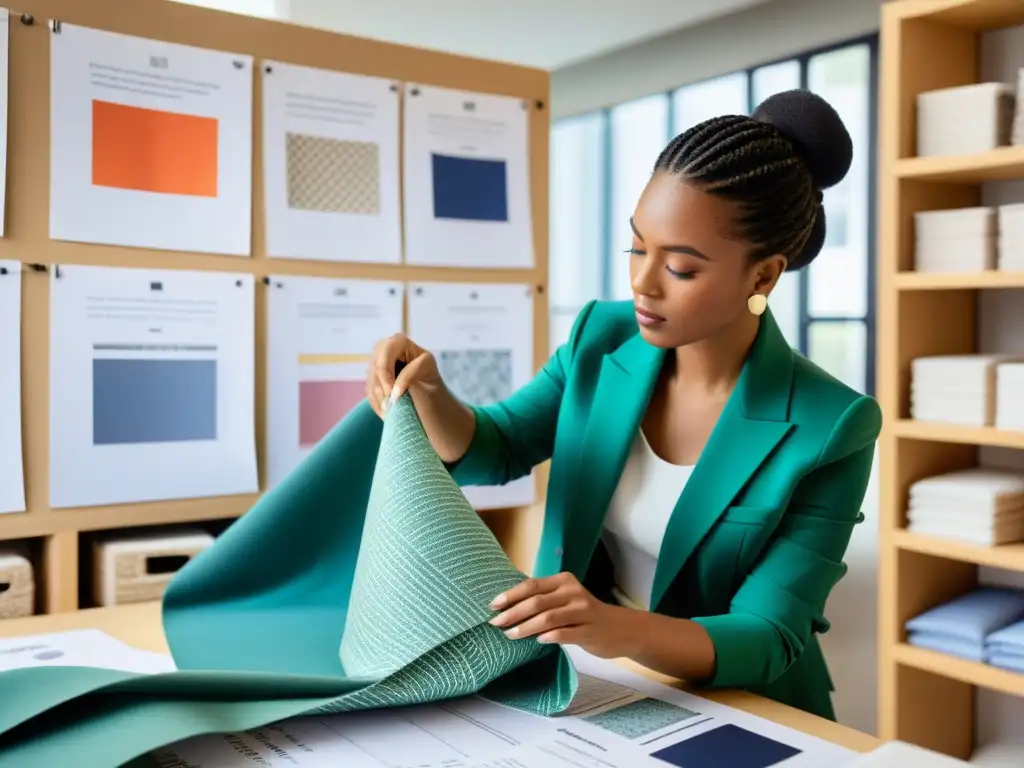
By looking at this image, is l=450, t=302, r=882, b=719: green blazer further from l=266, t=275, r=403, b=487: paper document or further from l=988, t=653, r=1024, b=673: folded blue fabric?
l=988, t=653, r=1024, b=673: folded blue fabric

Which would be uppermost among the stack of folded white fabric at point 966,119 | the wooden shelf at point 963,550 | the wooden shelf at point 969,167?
the stack of folded white fabric at point 966,119

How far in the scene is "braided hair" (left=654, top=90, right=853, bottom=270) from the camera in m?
1.02

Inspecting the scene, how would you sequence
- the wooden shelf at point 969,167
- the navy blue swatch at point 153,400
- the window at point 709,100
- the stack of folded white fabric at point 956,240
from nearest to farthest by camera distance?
the navy blue swatch at point 153,400
the wooden shelf at point 969,167
the stack of folded white fabric at point 956,240
the window at point 709,100

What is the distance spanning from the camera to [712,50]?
504cm

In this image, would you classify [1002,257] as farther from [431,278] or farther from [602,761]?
[602,761]

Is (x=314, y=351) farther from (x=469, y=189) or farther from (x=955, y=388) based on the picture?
(x=955, y=388)

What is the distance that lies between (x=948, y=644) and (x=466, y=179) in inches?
58.4

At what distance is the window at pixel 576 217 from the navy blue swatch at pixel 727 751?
546 cm

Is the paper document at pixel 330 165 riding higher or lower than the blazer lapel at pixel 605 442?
higher

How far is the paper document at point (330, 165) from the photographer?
5.12ft

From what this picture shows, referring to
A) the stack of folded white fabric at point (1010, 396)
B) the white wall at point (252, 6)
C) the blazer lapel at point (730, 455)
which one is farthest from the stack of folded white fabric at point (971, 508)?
the white wall at point (252, 6)

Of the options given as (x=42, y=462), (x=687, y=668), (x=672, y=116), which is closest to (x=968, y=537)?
(x=687, y=668)

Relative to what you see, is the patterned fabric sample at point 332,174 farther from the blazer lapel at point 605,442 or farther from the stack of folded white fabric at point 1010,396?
the stack of folded white fabric at point 1010,396

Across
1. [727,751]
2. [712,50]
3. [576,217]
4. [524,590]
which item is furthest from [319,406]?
[576,217]
